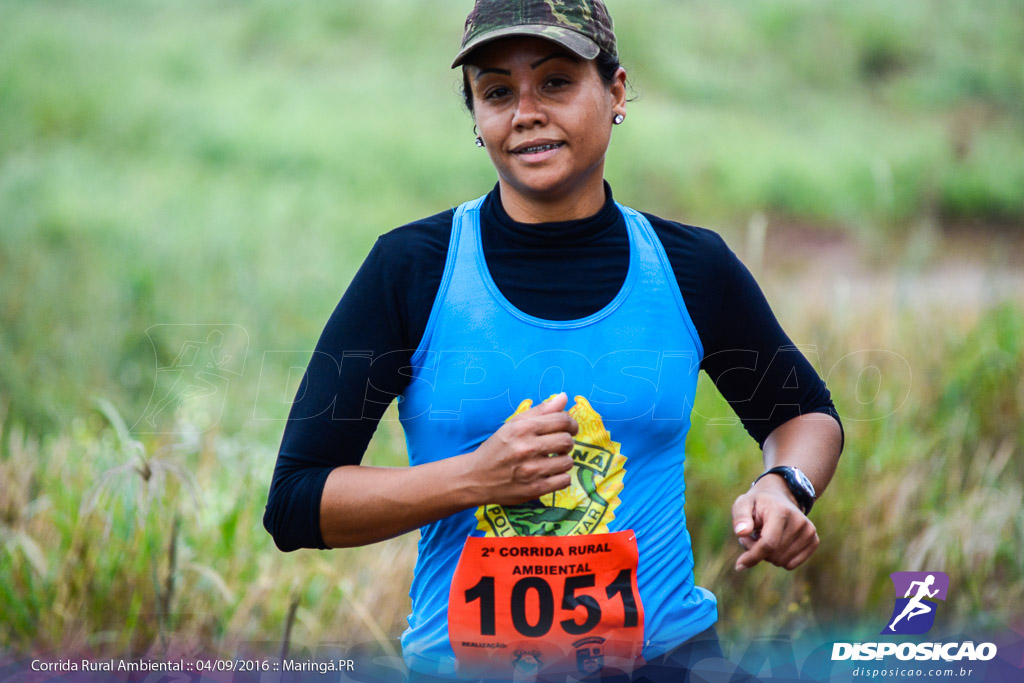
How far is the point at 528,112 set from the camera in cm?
173

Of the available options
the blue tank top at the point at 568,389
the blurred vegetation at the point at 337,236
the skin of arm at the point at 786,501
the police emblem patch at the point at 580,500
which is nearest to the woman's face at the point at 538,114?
the blue tank top at the point at 568,389

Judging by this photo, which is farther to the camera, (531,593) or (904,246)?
(904,246)

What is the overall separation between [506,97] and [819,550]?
2341 mm

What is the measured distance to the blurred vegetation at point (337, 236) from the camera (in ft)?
10.4

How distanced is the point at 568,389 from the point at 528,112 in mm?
483

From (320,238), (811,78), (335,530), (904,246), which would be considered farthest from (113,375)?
(811,78)

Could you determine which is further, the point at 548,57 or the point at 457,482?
the point at 548,57

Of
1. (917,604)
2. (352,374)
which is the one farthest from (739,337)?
(917,604)

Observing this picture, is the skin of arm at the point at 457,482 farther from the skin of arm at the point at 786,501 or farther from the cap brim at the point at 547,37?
the cap brim at the point at 547,37

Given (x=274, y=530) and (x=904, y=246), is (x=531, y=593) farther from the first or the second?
(x=904, y=246)

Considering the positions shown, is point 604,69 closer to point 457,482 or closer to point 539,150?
point 539,150

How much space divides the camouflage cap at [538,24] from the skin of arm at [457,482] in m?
0.62

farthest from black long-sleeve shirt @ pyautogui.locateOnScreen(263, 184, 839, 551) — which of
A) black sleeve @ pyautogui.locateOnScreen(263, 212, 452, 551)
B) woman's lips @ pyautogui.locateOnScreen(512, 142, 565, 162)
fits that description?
Result: woman's lips @ pyautogui.locateOnScreen(512, 142, 565, 162)

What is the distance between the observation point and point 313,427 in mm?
1680
